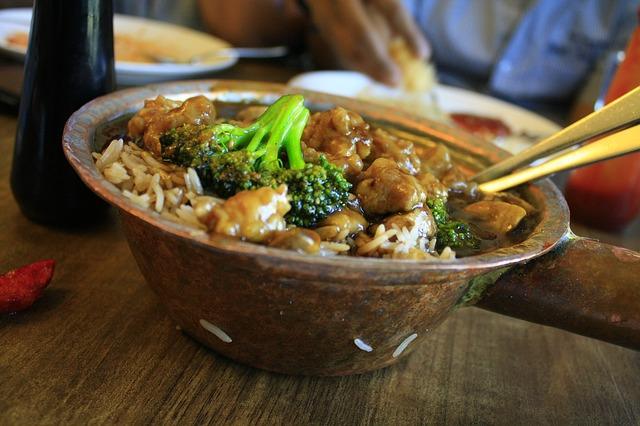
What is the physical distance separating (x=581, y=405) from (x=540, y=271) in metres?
0.47

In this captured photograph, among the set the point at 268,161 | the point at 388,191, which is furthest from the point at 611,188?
the point at 268,161

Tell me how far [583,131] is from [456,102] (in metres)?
2.62

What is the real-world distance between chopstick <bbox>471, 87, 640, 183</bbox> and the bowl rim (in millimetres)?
102

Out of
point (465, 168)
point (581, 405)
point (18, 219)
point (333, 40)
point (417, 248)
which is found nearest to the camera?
point (417, 248)

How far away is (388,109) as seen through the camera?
224cm

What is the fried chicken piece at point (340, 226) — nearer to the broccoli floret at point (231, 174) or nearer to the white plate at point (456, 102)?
the broccoli floret at point (231, 174)

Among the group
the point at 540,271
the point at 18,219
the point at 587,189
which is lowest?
the point at 18,219

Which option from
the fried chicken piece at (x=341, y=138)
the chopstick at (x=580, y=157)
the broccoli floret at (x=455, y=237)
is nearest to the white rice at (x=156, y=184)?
the fried chicken piece at (x=341, y=138)

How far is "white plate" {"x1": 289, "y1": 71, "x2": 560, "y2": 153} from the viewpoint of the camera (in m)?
3.63

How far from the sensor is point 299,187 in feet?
4.46

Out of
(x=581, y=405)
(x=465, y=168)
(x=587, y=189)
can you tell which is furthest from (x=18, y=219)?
(x=587, y=189)

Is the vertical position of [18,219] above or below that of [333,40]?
below

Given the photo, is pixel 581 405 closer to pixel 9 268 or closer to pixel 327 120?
pixel 327 120

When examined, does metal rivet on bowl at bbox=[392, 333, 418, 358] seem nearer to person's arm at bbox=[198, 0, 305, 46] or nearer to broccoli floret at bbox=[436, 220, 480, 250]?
broccoli floret at bbox=[436, 220, 480, 250]
